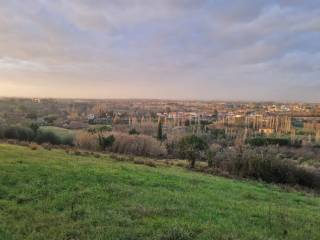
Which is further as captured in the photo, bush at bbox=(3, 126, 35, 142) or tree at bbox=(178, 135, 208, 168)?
bush at bbox=(3, 126, 35, 142)

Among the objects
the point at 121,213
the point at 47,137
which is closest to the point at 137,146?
the point at 47,137

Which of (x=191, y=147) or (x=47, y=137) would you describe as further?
(x=47, y=137)

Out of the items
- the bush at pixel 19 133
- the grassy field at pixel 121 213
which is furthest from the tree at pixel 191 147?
the grassy field at pixel 121 213

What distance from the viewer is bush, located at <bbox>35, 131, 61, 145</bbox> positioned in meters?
50.6

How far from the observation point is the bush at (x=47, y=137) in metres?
50.6

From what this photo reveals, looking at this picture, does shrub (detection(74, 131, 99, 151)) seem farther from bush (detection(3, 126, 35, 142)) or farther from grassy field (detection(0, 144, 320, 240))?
grassy field (detection(0, 144, 320, 240))

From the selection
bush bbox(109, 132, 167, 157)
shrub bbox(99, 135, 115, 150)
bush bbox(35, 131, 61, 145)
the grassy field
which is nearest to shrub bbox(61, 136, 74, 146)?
bush bbox(35, 131, 61, 145)

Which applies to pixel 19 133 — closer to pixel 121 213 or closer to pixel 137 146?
pixel 137 146

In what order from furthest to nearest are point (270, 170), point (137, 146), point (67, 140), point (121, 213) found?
point (67, 140) < point (137, 146) < point (270, 170) < point (121, 213)

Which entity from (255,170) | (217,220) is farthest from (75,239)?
(255,170)

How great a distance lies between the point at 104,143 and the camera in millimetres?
47750

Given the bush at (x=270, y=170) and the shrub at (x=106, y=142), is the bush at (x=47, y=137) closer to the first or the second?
the shrub at (x=106, y=142)

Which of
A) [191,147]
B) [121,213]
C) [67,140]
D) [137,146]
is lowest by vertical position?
[67,140]

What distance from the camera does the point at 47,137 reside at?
170 feet
